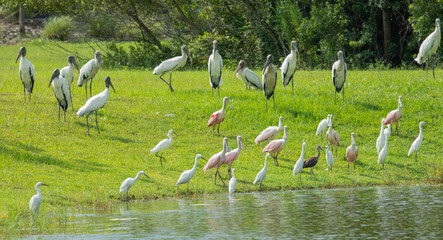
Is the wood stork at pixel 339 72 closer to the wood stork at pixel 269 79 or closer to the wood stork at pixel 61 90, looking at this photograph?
the wood stork at pixel 269 79

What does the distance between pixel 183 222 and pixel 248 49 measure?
2281 cm

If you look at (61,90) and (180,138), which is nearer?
(180,138)

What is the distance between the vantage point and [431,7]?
2556 centimetres

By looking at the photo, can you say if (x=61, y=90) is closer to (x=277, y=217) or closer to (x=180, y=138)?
(x=180, y=138)

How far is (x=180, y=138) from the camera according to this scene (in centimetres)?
1628

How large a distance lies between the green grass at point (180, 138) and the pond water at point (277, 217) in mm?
609

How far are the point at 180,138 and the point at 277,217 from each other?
6.88 metres

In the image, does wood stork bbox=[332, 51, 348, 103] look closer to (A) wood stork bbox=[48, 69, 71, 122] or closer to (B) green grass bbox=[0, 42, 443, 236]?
(B) green grass bbox=[0, 42, 443, 236]

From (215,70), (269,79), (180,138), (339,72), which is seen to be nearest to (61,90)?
(180,138)

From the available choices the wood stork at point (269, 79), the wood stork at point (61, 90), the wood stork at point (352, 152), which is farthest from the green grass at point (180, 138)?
the wood stork at point (61, 90)

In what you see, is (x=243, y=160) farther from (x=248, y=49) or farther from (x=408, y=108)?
(x=248, y=49)

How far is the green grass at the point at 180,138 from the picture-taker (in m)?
11.9

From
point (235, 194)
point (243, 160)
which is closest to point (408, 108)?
point (243, 160)

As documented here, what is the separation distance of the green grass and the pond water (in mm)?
609
